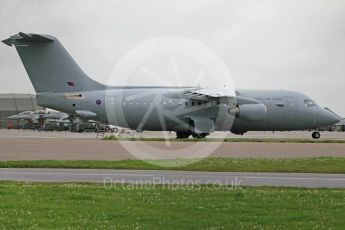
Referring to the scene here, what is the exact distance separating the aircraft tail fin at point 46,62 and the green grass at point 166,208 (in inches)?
1230

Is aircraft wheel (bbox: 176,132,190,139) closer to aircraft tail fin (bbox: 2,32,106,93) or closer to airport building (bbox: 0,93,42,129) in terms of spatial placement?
aircraft tail fin (bbox: 2,32,106,93)

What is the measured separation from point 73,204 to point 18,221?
214 centimetres

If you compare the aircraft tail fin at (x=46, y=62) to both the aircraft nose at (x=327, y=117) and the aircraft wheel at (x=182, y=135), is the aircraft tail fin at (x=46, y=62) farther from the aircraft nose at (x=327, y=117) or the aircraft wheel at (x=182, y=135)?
the aircraft nose at (x=327, y=117)

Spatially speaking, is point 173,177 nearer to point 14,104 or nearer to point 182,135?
point 182,135

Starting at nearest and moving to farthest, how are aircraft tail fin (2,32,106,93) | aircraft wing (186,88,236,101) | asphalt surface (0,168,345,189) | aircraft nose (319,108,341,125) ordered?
asphalt surface (0,168,345,189)
aircraft tail fin (2,32,106,93)
aircraft wing (186,88,236,101)
aircraft nose (319,108,341,125)

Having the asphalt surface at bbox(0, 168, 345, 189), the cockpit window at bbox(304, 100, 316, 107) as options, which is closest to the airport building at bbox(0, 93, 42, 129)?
the cockpit window at bbox(304, 100, 316, 107)

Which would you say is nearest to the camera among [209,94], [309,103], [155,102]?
[209,94]

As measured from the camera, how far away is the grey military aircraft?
45.6m

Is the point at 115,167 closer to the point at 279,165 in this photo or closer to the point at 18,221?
the point at 279,165

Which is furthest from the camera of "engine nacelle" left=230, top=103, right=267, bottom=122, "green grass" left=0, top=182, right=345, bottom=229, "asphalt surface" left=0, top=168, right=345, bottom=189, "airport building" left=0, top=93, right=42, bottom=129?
"airport building" left=0, top=93, right=42, bottom=129

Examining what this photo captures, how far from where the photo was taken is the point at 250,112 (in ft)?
156

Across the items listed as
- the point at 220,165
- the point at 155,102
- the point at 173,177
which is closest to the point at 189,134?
the point at 155,102

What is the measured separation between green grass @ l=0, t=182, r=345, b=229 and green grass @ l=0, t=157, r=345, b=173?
23.6ft

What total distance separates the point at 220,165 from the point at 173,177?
4.75 metres
